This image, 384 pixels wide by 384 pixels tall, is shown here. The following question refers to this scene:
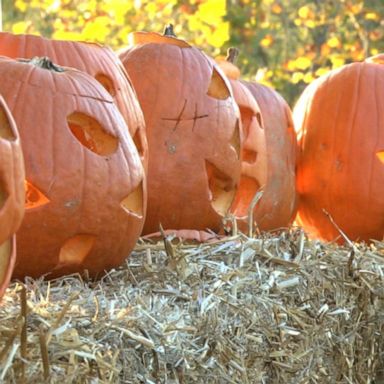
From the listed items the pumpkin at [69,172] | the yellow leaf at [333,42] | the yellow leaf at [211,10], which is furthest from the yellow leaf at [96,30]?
the pumpkin at [69,172]

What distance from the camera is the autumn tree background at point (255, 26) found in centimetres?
848

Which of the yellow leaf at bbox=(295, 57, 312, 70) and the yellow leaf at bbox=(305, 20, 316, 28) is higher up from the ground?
the yellow leaf at bbox=(305, 20, 316, 28)

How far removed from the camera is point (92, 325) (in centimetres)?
178

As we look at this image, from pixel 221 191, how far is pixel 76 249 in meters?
0.86

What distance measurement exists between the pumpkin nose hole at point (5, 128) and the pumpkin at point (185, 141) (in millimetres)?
1122

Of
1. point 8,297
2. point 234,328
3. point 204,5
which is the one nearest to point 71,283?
point 8,297

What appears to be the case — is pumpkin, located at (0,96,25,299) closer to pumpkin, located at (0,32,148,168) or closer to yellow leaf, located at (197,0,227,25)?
pumpkin, located at (0,32,148,168)

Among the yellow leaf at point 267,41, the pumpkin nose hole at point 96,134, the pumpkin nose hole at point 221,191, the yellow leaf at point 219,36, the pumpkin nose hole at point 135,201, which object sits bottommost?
the yellow leaf at point 267,41

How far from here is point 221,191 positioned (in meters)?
3.14

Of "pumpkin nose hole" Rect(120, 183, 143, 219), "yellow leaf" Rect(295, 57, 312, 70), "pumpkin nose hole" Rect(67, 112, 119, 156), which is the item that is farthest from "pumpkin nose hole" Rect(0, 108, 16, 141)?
"yellow leaf" Rect(295, 57, 312, 70)

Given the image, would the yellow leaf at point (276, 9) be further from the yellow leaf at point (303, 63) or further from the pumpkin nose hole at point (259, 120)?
the pumpkin nose hole at point (259, 120)

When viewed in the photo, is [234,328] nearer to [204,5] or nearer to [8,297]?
[8,297]

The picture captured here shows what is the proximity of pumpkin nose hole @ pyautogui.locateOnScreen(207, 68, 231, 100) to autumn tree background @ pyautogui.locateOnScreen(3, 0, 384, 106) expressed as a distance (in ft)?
16.5

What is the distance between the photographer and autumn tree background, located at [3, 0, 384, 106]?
27.8ft
